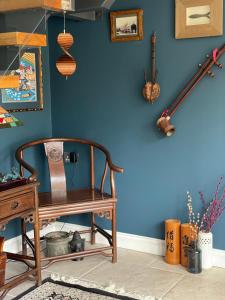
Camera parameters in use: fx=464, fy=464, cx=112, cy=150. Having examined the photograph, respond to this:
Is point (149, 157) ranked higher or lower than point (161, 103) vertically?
lower

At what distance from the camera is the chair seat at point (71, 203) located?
3.40 m

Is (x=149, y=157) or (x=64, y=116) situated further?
(x=64, y=116)

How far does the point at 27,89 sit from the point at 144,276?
1823 mm

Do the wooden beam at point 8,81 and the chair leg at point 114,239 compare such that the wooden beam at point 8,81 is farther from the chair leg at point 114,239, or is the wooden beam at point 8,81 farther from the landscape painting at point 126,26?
the chair leg at point 114,239

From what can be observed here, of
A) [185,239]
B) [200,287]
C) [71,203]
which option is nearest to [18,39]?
[71,203]

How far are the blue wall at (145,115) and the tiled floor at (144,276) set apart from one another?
0.28m

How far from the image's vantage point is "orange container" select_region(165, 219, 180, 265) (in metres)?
3.55

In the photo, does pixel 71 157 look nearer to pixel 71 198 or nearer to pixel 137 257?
pixel 71 198

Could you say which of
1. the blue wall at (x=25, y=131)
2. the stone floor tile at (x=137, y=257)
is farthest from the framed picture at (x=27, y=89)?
the stone floor tile at (x=137, y=257)

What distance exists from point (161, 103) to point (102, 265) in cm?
134

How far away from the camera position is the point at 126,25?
3691 millimetres

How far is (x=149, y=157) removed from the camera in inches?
148

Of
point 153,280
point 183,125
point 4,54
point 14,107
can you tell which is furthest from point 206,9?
point 153,280

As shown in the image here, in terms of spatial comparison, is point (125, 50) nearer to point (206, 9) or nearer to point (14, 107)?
point (206, 9)
